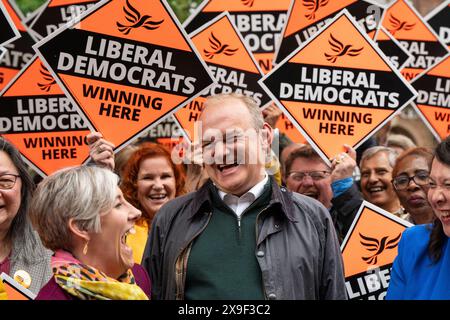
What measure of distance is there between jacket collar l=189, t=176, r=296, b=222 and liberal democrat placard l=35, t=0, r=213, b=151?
51.3 inches

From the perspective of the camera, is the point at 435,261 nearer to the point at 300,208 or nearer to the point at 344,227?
the point at 300,208

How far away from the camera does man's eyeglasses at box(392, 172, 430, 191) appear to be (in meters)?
6.28

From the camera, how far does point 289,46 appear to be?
7.01 meters

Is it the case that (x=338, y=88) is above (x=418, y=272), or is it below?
above

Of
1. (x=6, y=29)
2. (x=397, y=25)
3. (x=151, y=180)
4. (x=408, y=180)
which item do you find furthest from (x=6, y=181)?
(x=397, y=25)

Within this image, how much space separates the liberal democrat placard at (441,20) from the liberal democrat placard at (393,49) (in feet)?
3.23

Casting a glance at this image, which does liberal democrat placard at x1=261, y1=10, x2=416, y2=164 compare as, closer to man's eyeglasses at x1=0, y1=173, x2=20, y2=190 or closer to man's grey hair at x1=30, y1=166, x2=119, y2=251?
man's eyeglasses at x1=0, y1=173, x2=20, y2=190

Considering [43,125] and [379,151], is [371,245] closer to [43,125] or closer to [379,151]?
[379,151]

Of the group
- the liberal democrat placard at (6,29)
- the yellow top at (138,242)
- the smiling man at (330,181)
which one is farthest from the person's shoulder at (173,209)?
the liberal democrat placard at (6,29)

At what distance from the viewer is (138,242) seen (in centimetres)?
561

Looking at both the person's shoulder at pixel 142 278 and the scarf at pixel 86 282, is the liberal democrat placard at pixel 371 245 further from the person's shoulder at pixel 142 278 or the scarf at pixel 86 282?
the scarf at pixel 86 282

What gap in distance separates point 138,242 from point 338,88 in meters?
1.76
